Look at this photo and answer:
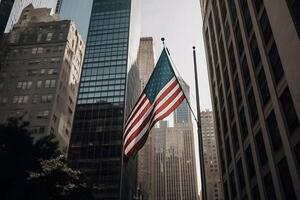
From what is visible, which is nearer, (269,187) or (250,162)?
(269,187)

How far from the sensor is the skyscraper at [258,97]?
61.8ft

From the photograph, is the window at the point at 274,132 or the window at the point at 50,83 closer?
the window at the point at 274,132

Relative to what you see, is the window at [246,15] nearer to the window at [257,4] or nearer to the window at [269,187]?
the window at [257,4]

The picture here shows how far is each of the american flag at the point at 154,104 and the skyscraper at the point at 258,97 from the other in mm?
6787

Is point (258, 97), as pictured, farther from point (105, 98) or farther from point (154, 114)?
point (105, 98)

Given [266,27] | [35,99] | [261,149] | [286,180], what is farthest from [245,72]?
[35,99]

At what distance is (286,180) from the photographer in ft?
65.6

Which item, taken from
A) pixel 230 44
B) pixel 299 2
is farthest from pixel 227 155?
pixel 299 2

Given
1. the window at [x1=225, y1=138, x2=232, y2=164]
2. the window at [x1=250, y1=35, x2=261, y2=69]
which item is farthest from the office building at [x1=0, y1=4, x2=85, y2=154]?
the window at [x1=250, y1=35, x2=261, y2=69]

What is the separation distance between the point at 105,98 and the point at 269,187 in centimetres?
8975

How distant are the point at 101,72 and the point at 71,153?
31040 millimetres

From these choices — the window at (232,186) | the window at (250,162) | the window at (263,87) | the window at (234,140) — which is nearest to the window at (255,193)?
the window at (250,162)

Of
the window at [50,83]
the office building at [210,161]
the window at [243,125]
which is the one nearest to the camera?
the window at [243,125]

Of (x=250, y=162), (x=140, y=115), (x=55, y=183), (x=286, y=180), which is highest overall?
(x=140, y=115)
